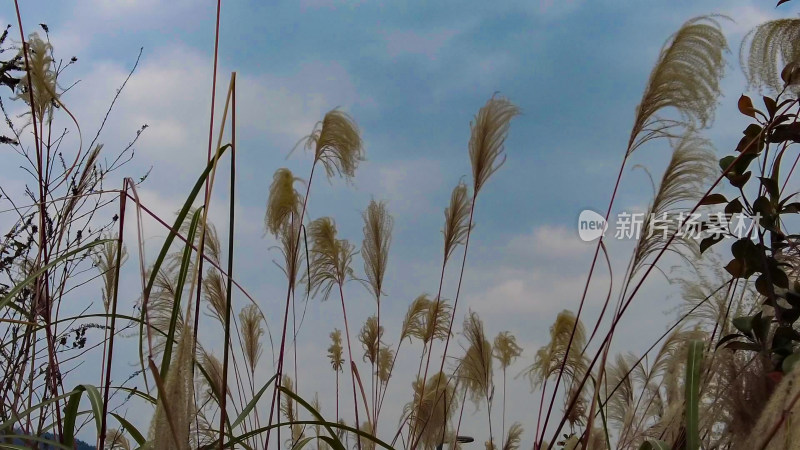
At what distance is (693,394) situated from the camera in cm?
115

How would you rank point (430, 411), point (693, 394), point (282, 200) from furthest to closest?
point (430, 411), point (282, 200), point (693, 394)

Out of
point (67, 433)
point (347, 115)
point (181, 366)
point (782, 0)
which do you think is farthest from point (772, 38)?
point (67, 433)

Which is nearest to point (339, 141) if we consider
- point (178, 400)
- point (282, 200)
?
point (282, 200)

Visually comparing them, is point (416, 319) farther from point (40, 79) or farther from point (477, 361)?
point (40, 79)

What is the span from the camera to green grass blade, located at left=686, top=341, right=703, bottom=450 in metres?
1.11

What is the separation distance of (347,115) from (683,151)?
1406mm

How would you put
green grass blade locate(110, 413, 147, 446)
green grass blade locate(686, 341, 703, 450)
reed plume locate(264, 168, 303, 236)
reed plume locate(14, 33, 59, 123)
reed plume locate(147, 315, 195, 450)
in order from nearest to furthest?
reed plume locate(147, 315, 195, 450), green grass blade locate(686, 341, 703, 450), green grass blade locate(110, 413, 147, 446), reed plume locate(14, 33, 59, 123), reed plume locate(264, 168, 303, 236)

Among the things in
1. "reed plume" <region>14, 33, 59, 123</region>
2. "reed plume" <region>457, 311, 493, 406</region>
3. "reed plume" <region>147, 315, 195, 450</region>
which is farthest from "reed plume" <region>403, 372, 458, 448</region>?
"reed plume" <region>147, 315, 195, 450</region>

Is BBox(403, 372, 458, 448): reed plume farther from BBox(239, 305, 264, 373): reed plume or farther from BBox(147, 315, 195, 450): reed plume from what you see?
BBox(147, 315, 195, 450): reed plume

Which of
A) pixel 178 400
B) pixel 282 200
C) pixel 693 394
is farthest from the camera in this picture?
pixel 282 200

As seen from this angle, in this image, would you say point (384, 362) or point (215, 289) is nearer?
point (215, 289)

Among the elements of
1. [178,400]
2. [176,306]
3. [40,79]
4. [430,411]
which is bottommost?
[178,400]

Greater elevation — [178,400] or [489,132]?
[489,132]

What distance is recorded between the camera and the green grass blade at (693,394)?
1.11 metres
